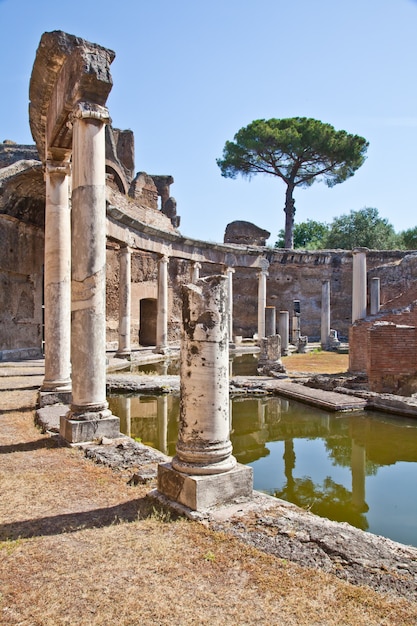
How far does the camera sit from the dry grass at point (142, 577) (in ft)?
8.90

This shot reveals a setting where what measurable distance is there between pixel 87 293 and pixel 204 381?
8.11 feet

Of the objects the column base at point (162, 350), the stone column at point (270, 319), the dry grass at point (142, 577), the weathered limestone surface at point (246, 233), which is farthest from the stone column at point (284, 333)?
the dry grass at point (142, 577)

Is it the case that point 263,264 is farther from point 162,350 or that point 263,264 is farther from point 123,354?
point 123,354

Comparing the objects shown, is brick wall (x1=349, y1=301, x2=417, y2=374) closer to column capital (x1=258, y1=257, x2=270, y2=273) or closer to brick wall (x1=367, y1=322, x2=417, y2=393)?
brick wall (x1=367, y1=322, x2=417, y2=393)

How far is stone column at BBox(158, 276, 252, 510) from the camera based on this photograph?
4.29m

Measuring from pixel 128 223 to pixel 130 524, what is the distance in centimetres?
1647

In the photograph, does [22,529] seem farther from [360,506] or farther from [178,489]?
[360,506]

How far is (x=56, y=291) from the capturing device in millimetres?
8289

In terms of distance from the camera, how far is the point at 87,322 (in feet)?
20.5

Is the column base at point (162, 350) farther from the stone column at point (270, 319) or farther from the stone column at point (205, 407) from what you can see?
the stone column at point (205, 407)

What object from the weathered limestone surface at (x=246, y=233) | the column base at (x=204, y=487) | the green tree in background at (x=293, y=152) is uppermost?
the green tree in background at (x=293, y=152)

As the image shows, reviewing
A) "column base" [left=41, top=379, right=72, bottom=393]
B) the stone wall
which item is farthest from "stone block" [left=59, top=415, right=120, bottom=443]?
the stone wall

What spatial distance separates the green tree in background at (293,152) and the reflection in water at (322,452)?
28.0 metres

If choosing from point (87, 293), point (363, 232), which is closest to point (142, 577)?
point (87, 293)
